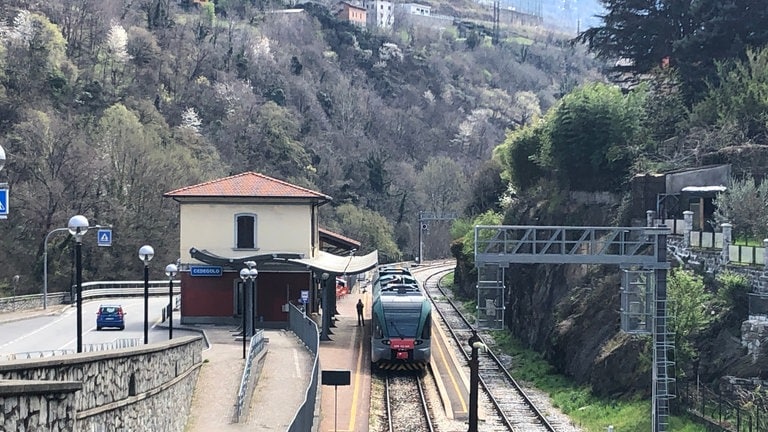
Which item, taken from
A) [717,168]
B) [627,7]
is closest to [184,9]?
[627,7]

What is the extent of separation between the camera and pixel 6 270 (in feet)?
172

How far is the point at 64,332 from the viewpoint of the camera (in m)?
33.3

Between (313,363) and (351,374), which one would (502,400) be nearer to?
(351,374)

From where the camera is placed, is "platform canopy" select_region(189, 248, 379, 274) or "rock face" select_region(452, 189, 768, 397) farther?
"platform canopy" select_region(189, 248, 379, 274)

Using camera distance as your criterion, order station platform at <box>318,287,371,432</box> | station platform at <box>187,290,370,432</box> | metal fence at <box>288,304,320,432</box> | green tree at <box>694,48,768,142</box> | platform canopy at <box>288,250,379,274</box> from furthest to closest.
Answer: green tree at <box>694,48,768,142</box>, platform canopy at <box>288,250,379,274</box>, station platform at <box>318,287,371,432</box>, station platform at <box>187,290,370,432</box>, metal fence at <box>288,304,320,432</box>

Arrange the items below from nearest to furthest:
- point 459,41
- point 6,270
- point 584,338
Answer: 1. point 584,338
2. point 6,270
3. point 459,41

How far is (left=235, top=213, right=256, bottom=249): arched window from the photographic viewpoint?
37.0 meters

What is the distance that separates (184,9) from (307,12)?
24674 mm

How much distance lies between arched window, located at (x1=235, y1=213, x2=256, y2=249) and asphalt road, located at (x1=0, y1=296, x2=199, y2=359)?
14.6ft

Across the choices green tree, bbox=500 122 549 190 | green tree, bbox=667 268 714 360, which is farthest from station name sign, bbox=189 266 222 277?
green tree, bbox=667 268 714 360

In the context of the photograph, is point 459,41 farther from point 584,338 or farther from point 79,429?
→ point 79,429

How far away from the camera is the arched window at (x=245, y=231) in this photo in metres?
37.0

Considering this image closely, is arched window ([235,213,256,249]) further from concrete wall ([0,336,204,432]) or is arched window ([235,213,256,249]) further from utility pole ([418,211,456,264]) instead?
utility pole ([418,211,456,264])

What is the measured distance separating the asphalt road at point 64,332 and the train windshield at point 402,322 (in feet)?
25.8
